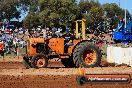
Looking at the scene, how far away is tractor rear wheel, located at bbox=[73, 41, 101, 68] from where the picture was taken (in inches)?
770

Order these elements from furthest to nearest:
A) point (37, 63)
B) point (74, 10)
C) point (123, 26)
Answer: point (74, 10) → point (123, 26) → point (37, 63)

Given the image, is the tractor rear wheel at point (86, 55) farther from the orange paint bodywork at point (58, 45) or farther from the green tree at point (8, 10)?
the green tree at point (8, 10)

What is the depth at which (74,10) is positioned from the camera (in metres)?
53.3

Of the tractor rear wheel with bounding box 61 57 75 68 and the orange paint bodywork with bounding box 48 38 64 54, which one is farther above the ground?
the orange paint bodywork with bounding box 48 38 64 54

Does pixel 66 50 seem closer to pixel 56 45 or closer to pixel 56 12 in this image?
pixel 56 45

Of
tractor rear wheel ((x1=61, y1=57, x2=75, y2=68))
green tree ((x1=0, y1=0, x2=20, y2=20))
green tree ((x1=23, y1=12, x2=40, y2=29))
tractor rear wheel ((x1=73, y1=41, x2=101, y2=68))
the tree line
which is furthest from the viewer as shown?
green tree ((x1=0, y1=0, x2=20, y2=20))

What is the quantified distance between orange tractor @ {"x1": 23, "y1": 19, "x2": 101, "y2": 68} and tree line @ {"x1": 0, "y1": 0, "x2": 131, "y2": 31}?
23.9 m

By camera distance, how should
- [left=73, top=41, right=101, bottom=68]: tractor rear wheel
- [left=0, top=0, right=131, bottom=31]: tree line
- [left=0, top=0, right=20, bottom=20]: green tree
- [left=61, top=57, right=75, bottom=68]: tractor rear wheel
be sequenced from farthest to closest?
1. [left=0, top=0, right=20, bottom=20]: green tree
2. [left=0, top=0, right=131, bottom=31]: tree line
3. [left=61, top=57, right=75, bottom=68]: tractor rear wheel
4. [left=73, top=41, right=101, bottom=68]: tractor rear wheel

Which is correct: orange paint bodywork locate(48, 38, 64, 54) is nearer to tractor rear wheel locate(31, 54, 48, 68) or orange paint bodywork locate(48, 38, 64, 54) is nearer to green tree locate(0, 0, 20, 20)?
tractor rear wheel locate(31, 54, 48, 68)

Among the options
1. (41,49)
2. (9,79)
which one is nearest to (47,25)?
(41,49)

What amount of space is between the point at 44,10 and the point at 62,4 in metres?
3.40

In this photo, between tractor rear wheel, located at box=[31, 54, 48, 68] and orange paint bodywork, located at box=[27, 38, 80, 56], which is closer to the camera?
tractor rear wheel, located at box=[31, 54, 48, 68]

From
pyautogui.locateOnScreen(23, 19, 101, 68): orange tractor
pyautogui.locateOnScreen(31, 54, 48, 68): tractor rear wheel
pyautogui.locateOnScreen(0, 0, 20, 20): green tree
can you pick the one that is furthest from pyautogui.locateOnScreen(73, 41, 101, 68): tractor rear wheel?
pyautogui.locateOnScreen(0, 0, 20, 20): green tree

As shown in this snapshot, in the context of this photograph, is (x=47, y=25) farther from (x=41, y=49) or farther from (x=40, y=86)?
(x=40, y=86)
